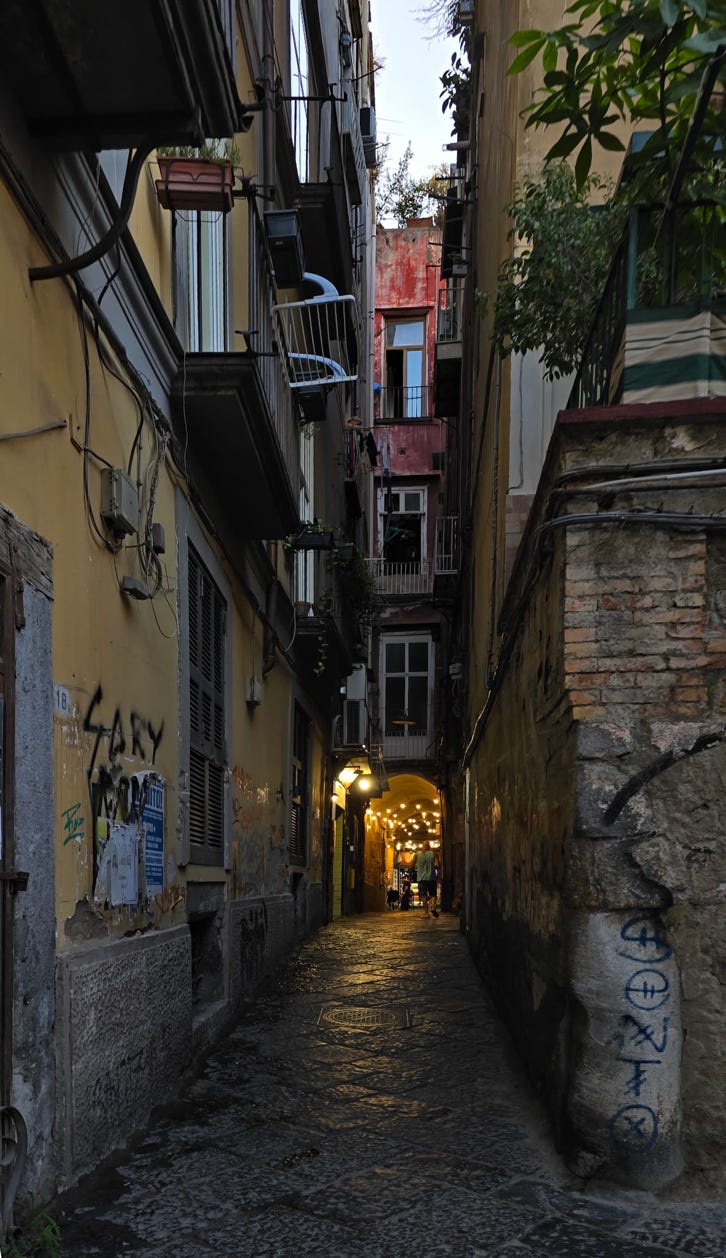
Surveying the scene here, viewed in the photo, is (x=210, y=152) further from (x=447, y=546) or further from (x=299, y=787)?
(x=447, y=546)

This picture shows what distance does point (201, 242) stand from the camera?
6.48 meters

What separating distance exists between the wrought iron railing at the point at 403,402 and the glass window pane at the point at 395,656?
20.5 ft

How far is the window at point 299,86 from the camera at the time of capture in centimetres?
1035

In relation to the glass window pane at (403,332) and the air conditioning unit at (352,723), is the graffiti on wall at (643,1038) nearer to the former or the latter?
the air conditioning unit at (352,723)

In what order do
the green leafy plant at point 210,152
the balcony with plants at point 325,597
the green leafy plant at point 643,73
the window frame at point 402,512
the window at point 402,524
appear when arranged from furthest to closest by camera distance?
1. the window at point 402,524
2. the window frame at point 402,512
3. the balcony with plants at point 325,597
4. the green leafy plant at point 210,152
5. the green leafy plant at point 643,73

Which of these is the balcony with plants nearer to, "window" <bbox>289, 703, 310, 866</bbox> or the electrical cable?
"window" <bbox>289, 703, 310, 866</bbox>

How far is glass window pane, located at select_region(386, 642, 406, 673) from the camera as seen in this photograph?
1064 inches

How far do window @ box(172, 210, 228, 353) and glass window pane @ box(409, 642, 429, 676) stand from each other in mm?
20159

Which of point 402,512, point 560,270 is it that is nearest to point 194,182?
point 560,270

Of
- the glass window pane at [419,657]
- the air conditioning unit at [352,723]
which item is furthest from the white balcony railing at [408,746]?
the air conditioning unit at [352,723]

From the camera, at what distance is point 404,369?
28.5m

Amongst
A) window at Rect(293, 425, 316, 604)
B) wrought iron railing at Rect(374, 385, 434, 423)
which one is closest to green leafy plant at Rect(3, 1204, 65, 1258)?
window at Rect(293, 425, 316, 604)

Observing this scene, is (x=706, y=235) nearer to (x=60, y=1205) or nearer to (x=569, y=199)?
(x=569, y=199)

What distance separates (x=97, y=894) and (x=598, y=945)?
207 centimetres
